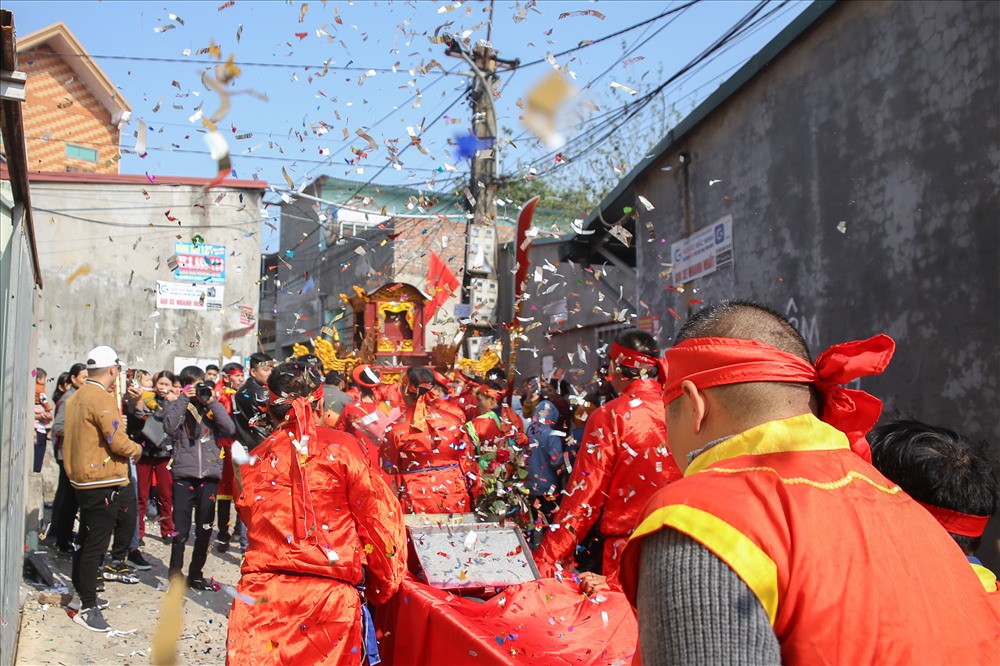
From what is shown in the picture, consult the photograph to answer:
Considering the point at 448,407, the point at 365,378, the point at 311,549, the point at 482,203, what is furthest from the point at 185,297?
the point at 311,549

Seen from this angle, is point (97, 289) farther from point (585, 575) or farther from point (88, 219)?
point (585, 575)

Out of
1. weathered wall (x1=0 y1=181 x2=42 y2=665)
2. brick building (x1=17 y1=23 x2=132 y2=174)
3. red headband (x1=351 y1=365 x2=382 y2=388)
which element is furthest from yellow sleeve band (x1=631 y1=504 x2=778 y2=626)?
brick building (x1=17 y1=23 x2=132 y2=174)

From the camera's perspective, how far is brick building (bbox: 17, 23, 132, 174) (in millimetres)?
13548

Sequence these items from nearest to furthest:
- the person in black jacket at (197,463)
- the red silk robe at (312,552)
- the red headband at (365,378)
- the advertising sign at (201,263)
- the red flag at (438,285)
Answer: the red silk robe at (312,552) < the person in black jacket at (197,463) < the red headband at (365,378) < the red flag at (438,285) < the advertising sign at (201,263)

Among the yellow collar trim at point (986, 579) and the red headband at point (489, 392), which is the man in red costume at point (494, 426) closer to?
the red headband at point (489, 392)

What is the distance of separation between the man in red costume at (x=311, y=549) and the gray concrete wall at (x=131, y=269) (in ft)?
43.0

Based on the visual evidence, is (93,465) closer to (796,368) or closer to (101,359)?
(101,359)

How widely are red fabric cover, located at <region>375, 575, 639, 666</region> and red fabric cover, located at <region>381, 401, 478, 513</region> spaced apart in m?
2.20

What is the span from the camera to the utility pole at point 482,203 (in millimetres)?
15719

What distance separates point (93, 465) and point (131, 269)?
11380 mm

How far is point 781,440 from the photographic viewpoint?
1.50m

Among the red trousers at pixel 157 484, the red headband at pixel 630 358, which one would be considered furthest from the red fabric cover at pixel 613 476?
the red trousers at pixel 157 484

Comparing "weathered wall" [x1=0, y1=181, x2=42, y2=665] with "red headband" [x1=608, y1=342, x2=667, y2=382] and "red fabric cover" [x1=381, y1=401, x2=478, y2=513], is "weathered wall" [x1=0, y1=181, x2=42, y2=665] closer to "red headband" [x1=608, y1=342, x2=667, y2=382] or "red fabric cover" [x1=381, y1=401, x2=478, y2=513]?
"red fabric cover" [x1=381, y1=401, x2=478, y2=513]

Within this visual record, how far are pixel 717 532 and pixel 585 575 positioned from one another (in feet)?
9.29
